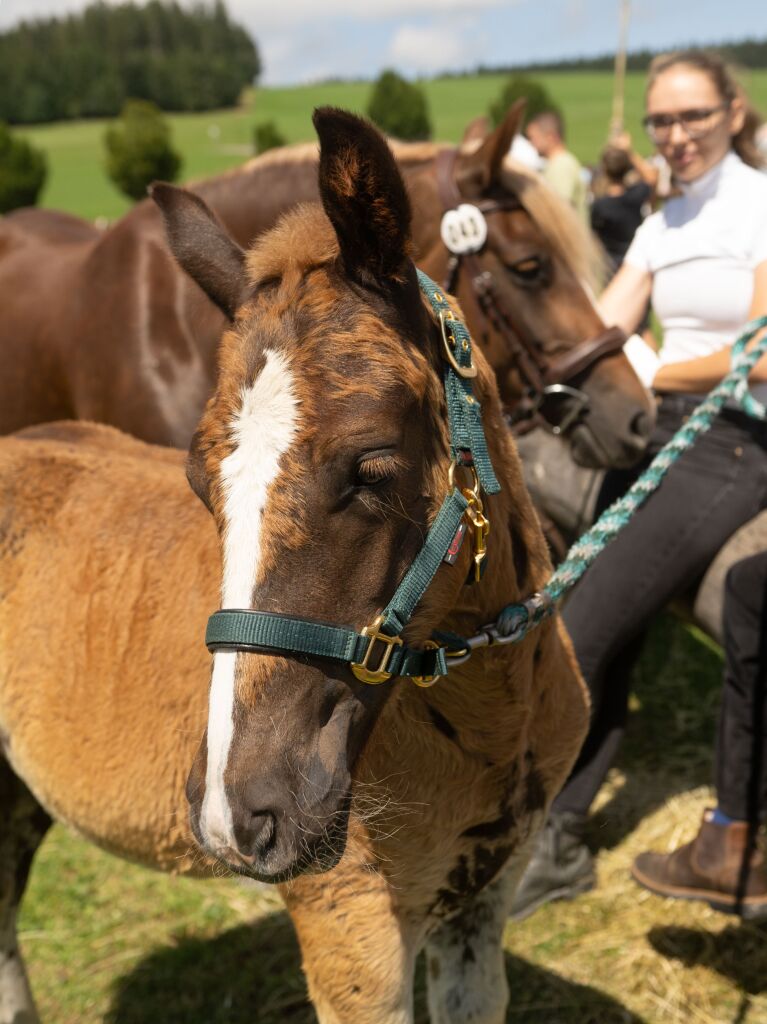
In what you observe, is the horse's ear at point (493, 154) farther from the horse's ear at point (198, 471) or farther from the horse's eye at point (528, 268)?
the horse's ear at point (198, 471)

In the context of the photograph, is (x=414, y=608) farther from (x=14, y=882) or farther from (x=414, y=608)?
(x=14, y=882)

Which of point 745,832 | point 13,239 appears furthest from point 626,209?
point 745,832

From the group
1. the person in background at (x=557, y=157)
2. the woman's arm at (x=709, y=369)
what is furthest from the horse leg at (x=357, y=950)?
the person in background at (x=557, y=157)

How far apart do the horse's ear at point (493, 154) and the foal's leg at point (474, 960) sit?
2.58 m

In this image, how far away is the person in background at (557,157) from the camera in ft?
32.5

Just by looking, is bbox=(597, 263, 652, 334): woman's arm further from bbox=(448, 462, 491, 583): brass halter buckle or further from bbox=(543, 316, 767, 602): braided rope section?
bbox=(448, 462, 491, 583): brass halter buckle

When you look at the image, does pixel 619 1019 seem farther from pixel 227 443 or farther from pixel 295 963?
pixel 227 443

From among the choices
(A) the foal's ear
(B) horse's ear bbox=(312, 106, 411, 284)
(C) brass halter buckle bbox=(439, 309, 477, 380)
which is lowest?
(C) brass halter buckle bbox=(439, 309, 477, 380)

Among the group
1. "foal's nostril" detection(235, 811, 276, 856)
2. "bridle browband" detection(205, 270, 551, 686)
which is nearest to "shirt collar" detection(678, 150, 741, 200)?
"bridle browband" detection(205, 270, 551, 686)

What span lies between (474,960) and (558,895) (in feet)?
4.68

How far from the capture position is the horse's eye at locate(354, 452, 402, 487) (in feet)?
4.71

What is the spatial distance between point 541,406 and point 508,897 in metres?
1.89

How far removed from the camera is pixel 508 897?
7.15 ft

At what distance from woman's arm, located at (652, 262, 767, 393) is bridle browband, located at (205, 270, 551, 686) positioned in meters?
1.37
